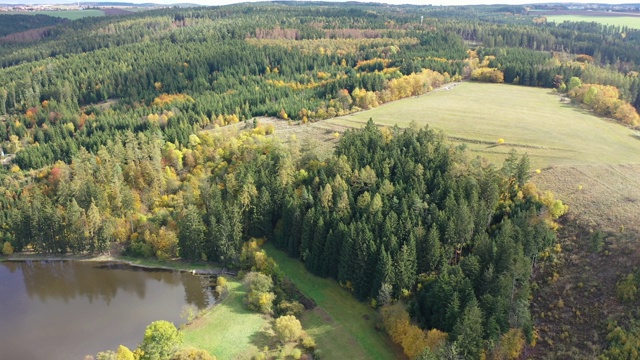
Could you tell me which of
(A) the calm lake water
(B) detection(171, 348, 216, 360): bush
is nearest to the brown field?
(B) detection(171, 348, 216, 360): bush

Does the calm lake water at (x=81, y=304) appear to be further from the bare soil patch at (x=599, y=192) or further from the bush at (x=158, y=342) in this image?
the bare soil patch at (x=599, y=192)

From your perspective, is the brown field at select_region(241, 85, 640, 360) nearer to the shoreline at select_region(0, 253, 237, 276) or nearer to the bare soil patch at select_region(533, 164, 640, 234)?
the bare soil patch at select_region(533, 164, 640, 234)

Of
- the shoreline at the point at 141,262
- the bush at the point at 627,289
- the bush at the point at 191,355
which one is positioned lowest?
the shoreline at the point at 141,262

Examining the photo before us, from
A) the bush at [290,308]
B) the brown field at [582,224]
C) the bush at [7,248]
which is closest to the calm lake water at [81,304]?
the bush at [7,248]

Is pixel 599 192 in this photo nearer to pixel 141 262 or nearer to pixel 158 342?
pixel 158 342

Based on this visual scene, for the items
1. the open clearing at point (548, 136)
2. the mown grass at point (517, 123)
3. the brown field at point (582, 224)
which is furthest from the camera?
the mown grass at point (517, 123)

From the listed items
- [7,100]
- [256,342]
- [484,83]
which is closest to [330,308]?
[256,342]
